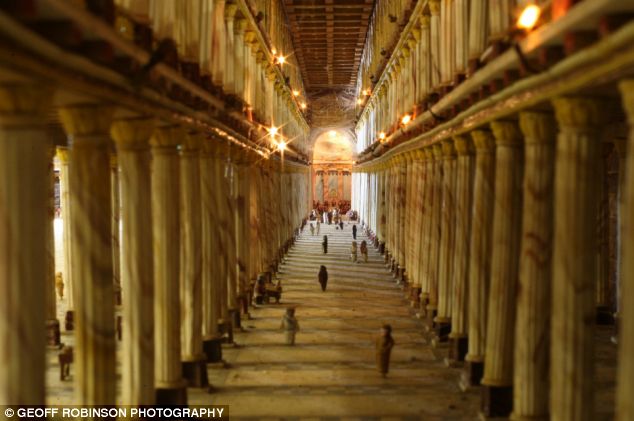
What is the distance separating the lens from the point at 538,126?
9.80m

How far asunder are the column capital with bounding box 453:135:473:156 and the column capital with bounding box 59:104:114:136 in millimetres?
8700

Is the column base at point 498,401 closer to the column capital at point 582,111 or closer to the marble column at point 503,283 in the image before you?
the marble column at point 503,283

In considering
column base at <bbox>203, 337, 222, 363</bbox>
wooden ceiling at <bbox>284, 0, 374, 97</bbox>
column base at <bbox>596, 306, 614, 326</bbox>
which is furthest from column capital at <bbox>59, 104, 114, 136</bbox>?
wooden ceiling at <bbox>284, 0, 374, 97</bbox>

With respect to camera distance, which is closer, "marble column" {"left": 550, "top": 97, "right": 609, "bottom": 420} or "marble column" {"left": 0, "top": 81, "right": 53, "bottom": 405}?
"marble column" {"left": 0, "top": 81, "right": 53, "bottom": 405}

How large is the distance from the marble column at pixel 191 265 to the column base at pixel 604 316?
11580 millimetres

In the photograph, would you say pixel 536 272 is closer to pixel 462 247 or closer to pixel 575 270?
pixel 575 270

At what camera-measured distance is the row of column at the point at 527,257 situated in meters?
8.49

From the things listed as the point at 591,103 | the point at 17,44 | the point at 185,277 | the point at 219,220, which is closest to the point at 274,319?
the point at 219,220

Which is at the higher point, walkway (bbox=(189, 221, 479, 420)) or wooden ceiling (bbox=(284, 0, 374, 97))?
wooden ceiling (bbox=(284, 0, 374, 97))

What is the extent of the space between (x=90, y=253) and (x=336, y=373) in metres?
7.80

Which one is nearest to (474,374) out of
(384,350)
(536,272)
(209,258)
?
(384,350)

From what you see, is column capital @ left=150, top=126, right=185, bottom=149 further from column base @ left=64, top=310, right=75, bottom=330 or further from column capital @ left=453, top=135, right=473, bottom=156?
column base @ left=64, top=310, right=75, bottom=330

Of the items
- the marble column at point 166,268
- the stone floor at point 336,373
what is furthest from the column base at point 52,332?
the marble column at point 166,268

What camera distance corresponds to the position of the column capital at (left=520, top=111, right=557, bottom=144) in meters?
9.75
